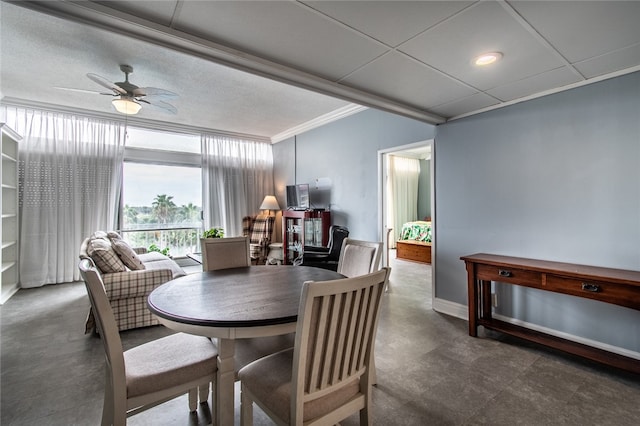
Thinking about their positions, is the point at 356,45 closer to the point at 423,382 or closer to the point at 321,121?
the point at 423,382

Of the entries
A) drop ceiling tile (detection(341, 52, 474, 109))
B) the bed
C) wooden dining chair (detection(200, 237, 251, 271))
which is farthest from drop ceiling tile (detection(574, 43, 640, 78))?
the bed

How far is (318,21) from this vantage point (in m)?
1.64

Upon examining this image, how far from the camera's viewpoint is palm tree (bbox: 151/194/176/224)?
585 cm

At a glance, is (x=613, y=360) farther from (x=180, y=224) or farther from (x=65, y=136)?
(x=65, y=136)

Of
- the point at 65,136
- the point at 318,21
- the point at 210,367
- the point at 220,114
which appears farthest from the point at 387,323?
the point at 65,136

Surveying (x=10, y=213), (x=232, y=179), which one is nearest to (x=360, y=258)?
(x=232, y=179)

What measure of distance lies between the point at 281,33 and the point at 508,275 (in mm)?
2628

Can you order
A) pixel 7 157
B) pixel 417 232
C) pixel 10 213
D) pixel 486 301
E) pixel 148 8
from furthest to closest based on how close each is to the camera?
pixel 417 232, pixel 10 213, pixel 7 157, pixel 486 301, pixel 148 8

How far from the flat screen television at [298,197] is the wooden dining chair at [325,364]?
13.2ft

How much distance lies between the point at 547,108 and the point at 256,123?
447 cm

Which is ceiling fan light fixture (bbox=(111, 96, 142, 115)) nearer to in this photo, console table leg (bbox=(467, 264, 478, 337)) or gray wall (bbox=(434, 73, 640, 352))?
gray wall (bbox=(434, 73, 640, 352))

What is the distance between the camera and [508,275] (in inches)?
102

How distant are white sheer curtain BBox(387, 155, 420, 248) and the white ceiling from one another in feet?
15.0

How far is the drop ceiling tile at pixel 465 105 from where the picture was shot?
2.79m
